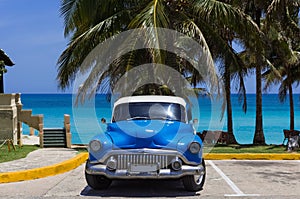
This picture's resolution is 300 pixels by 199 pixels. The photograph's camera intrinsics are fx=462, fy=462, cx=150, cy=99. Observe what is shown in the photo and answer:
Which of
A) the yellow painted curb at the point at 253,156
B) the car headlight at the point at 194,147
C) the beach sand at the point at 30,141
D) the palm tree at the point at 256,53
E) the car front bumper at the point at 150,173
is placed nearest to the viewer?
the car front bumper at the point at 150,173

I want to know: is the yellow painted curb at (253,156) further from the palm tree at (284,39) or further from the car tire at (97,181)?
the palm tree at (284,39)

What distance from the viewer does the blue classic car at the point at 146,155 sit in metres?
7.74

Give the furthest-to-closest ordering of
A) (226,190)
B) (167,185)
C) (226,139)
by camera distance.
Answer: (226,139)
(167,185)
(226,190)

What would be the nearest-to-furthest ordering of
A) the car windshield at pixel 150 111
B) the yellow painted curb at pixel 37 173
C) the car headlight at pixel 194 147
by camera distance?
the car headlight at pixel 194 147 → the car windshield at pixel 150 111 → the yellow painted curb at pixel 37 173

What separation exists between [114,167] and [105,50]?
30.2 ft

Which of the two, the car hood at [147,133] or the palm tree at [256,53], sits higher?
the palm tree at [256,53]

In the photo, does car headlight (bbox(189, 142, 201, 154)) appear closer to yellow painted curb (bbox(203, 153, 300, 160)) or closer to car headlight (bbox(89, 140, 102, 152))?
car headlight (bbox(89, 140, 102, 152))

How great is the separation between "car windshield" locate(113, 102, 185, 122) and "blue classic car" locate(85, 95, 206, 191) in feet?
1.66

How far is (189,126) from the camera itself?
30.0 feet

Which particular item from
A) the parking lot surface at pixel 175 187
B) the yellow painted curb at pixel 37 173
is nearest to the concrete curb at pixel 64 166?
the yellow painted curb at pixel 37 173

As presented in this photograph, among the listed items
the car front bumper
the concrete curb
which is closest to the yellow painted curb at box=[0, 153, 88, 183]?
the concrete curb

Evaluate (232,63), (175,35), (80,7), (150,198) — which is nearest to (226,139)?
(232,63)

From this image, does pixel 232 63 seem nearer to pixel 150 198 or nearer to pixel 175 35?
pixel 175 35

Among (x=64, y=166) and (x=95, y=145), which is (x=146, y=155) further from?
(x=64, y=166)
